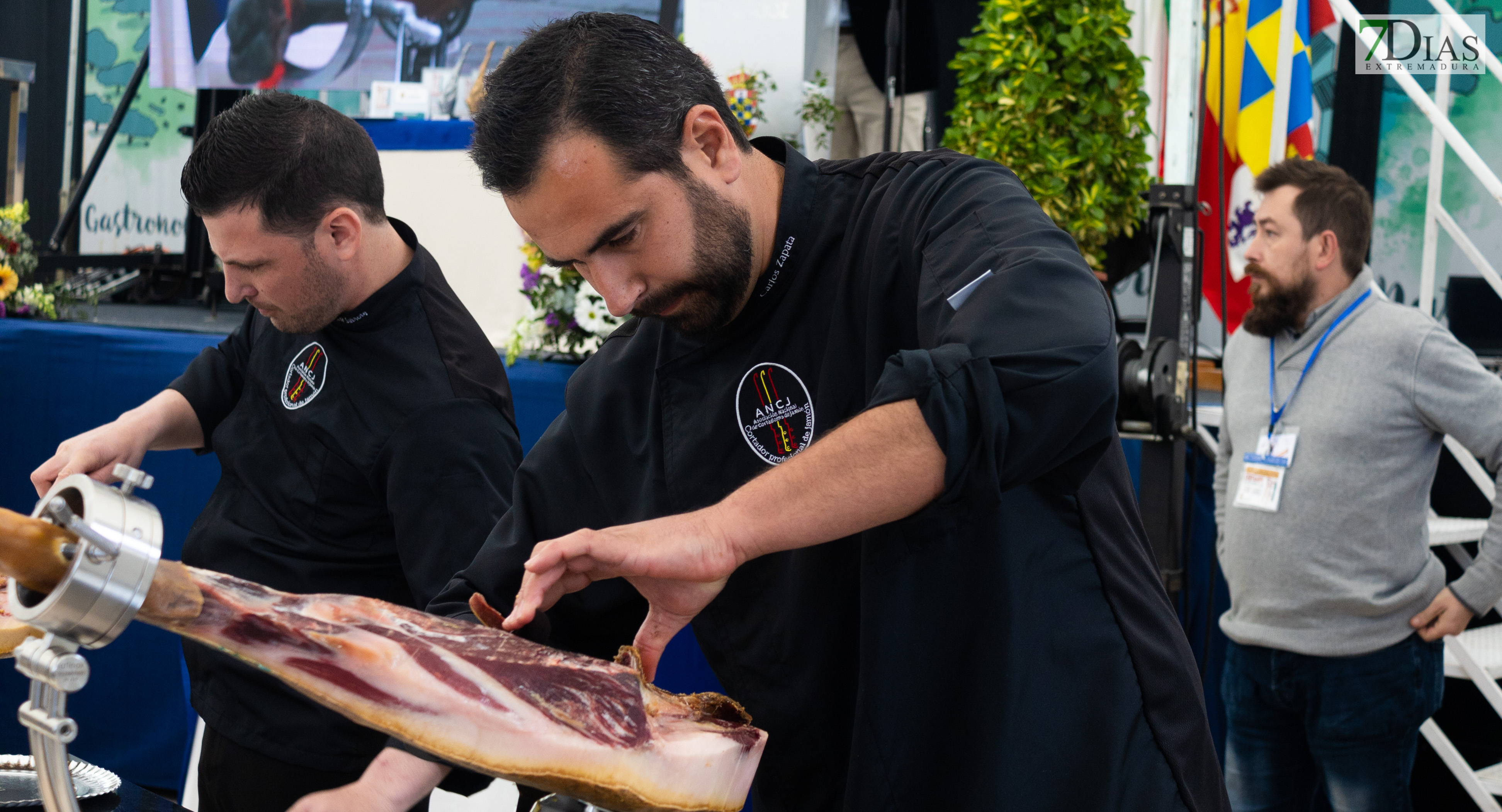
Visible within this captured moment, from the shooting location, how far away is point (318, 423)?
167 cm

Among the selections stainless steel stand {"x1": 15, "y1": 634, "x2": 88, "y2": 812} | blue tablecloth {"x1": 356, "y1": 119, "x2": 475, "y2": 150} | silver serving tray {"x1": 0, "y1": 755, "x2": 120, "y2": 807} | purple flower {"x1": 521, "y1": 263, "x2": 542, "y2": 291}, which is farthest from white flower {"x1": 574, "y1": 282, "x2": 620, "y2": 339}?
stainless steel stand {"x1": 15, "y1": 634, "x2": 88, "y2": 812}

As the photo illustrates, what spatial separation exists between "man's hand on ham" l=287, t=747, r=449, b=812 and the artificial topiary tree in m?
2.19

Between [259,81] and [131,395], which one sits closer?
[131,395]

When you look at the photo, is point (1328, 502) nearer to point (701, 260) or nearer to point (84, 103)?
point (701, 260)

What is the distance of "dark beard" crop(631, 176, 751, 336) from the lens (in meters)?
1.09

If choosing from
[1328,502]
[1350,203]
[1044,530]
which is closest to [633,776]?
[1044,530]

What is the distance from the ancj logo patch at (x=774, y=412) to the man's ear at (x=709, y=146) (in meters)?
0.20

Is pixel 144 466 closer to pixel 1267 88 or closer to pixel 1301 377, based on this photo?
pixel 1301 377

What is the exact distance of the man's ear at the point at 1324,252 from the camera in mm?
2744

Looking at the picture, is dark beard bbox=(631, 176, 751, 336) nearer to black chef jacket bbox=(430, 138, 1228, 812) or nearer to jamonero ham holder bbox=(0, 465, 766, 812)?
black chef jacket bbox=(430, 138, 1228, 812)

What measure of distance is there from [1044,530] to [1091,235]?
82.2 inches

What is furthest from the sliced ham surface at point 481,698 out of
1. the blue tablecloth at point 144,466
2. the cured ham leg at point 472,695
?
the blue tablecloth at point 144,466

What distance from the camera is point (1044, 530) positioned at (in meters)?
1.05

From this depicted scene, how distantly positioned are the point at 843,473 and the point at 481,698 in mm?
318
